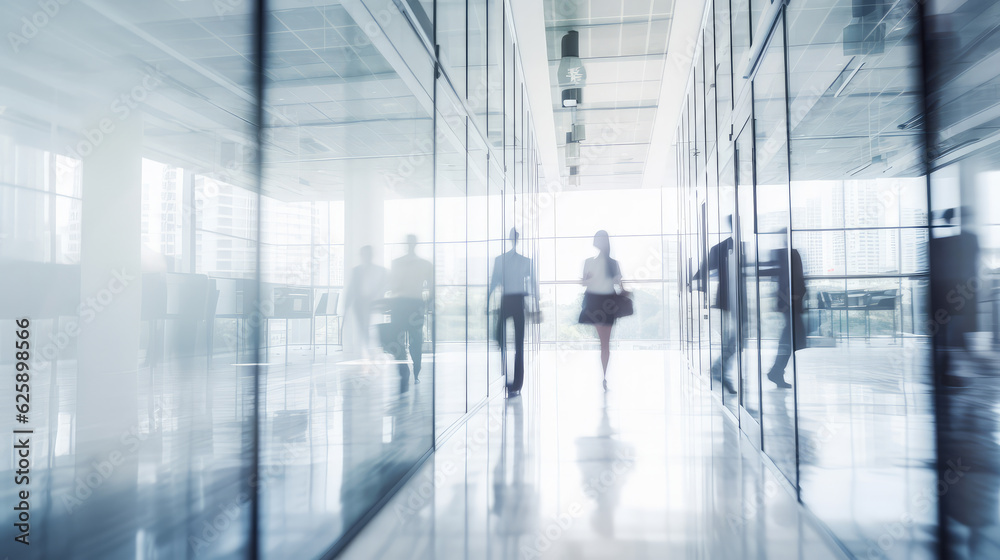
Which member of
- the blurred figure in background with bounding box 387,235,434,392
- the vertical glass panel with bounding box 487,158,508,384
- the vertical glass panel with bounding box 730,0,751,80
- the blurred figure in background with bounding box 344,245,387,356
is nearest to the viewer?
the blurred figure in background with bounding box 344,245,387,356

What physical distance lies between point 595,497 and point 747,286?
2116 mm

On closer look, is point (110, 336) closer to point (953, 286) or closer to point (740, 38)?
point (953, 286)

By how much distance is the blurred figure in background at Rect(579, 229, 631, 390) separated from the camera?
249 inches

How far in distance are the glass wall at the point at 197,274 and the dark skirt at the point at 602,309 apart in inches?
151

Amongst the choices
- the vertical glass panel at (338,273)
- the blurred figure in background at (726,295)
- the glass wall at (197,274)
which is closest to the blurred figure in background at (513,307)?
the blurred figure in background at (726,295)

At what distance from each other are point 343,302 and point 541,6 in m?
4.97

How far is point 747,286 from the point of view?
13.2 ft

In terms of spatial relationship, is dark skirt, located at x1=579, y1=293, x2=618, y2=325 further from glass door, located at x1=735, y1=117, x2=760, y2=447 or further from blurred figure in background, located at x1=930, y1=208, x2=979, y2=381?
blurred figure in background, located at x1=930, y1=208, x2=979, y2=381

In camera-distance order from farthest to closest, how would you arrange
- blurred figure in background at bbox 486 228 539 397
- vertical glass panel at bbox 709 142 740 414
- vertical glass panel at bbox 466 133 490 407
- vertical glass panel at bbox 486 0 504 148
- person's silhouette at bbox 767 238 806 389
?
blurred figure in background at bbox 486 228 539 397
vertical glass panel at bbox 486 0 504 148
vertical glass panel at bbox 466 133 490 407
vertical glass panel at bbox 709 142 740 414
person's silhouette at bbox 767 238 806 389

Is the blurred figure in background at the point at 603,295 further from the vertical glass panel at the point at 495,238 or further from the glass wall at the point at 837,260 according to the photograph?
the glass wall at the point at 837,260

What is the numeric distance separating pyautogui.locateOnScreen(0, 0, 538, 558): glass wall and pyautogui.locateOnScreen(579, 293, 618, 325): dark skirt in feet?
12.5

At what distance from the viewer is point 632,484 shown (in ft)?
9.24

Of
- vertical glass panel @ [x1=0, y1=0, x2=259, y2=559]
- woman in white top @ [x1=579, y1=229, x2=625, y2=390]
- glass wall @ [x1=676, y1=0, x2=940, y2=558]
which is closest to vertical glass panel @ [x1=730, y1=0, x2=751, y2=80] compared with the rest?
glass wall @ [x1=676, y1=0, x2=940, y2=558]

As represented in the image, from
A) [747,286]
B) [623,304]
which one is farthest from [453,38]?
[623,304]
